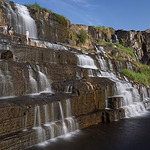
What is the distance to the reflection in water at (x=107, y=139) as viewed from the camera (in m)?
5.97

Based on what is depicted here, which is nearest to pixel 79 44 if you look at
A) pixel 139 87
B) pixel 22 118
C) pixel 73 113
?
pixel 139 87

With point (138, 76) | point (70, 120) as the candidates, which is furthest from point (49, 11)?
point (70, 120)

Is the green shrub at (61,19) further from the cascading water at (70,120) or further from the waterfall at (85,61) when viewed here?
the cascading water at (70,120)

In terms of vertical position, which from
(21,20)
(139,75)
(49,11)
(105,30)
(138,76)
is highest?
(105,30)

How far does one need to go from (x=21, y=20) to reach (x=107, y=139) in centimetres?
1599

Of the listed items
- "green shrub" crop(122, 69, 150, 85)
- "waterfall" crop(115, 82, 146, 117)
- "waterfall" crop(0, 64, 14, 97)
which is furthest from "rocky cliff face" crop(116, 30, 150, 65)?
"waterfall" crop(0, 64, 14, 97)

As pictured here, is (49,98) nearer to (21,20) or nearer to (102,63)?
(102,63)

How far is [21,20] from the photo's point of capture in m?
18.9

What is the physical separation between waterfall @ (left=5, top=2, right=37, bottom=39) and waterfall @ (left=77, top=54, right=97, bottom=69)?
689 centimetres

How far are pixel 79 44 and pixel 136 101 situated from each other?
586 inches

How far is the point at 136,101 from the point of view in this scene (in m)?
12.4

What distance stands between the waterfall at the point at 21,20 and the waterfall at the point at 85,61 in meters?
6.89

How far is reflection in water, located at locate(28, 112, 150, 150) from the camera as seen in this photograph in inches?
235

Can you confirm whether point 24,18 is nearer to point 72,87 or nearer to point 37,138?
point 72,87
